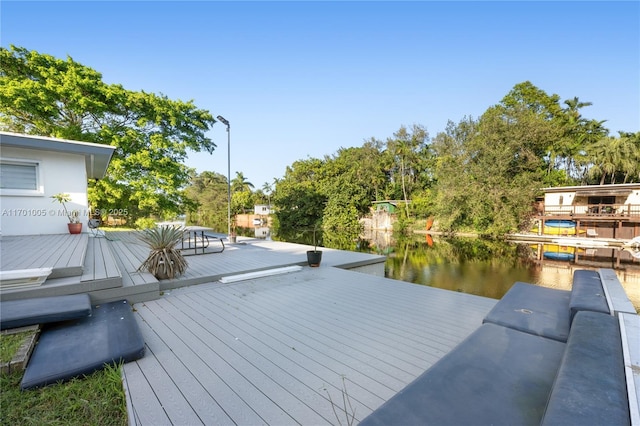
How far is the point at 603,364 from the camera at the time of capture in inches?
49.8

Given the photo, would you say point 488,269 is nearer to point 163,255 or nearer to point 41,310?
point 163,255

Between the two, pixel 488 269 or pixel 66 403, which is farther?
pixel 488 269

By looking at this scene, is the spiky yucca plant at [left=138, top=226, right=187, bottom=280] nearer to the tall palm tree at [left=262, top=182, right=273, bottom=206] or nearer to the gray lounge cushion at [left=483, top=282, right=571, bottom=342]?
the gray lounge cushion at [left=483, top=282, right=571, bottom=342]

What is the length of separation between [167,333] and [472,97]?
30040 mm

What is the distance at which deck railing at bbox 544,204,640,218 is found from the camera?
643 inches

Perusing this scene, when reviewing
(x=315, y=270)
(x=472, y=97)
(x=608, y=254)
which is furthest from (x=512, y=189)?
(x=315, y=270)

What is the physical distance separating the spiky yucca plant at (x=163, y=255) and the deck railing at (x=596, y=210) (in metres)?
23.2

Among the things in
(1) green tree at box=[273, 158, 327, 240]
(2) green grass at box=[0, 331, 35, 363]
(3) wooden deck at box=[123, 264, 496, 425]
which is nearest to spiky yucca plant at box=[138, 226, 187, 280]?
(3) wooden deck at box=[123, 264, 496, 425]

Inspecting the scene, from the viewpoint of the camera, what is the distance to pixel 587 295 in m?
2.34

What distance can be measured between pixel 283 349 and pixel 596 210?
25.5 m

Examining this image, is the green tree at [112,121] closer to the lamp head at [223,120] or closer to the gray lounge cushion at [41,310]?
the lamp head at [223,120]

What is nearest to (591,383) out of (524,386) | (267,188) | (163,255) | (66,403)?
(524,386)

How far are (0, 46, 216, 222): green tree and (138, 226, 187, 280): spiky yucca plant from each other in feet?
30.5

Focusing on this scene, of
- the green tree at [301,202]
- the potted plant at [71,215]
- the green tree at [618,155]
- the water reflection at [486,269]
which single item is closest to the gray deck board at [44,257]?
the potted plant at [71,215]
